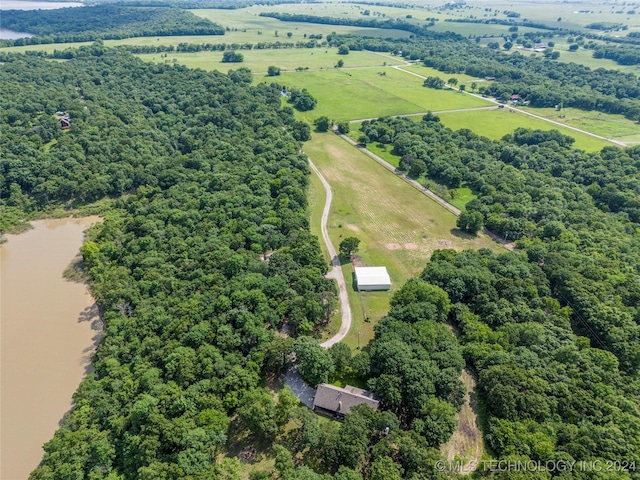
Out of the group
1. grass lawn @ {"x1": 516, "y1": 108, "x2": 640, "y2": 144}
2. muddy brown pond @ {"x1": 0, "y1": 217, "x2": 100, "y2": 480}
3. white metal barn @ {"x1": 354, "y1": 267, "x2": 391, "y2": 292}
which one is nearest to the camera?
muddy brown pond @ {"x1": 0, "y1": 217, "x2": 100, "y2": 480}

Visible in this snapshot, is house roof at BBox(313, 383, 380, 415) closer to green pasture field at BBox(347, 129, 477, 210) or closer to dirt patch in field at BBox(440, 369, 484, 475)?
dirt patch in field at BBox(440, 369, 484, 475)

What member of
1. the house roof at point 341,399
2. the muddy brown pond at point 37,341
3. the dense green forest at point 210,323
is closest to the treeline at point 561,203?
the dense green forest at point 210,323

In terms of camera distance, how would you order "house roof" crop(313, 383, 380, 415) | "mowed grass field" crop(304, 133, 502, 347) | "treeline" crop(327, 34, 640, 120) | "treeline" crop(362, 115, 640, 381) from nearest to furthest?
"house roof" crop(313, 383, 380, 415) < "treeline" crop(362, 115, 640, 381) < "mowed grass field" crop(304, 133, 502, 347) < "treeline" crop(327, 34, 640, 120)

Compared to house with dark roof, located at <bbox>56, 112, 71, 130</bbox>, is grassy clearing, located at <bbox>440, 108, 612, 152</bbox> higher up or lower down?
higher up

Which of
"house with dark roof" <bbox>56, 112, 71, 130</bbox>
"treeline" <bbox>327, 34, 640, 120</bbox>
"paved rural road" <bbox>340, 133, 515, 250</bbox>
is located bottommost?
"paved rural road" <bbox>340, 133, 515, 250</bbox>

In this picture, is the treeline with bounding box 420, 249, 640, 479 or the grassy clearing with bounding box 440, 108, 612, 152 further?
the grassy clearing with bounding box 440, 108, 612, 152

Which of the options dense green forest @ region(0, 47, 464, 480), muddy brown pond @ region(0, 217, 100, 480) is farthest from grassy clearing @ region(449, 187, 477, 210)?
muddy brown pond @ region(0, 217, 100, 480)

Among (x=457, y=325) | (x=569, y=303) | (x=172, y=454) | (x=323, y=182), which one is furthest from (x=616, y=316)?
(x=323, y=182)
